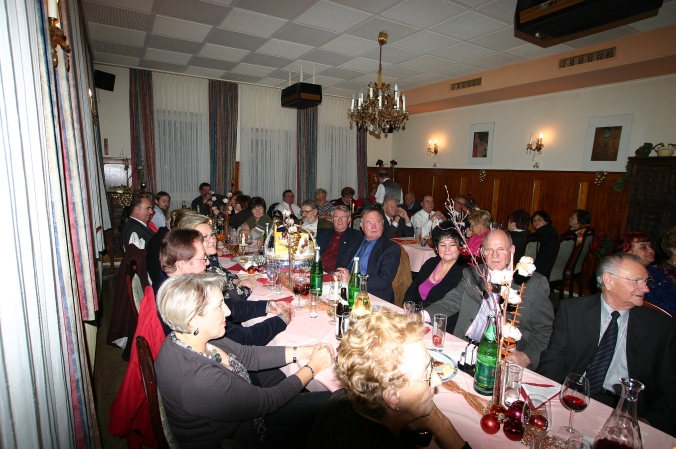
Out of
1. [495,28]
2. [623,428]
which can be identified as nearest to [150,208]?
[623,428]

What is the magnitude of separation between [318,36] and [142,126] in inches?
173

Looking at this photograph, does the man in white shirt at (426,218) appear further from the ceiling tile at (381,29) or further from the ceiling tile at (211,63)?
the ceiling tile at (211,63)

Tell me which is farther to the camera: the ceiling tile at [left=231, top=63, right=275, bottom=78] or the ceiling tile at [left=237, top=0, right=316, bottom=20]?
the ceiling tile at [left=231, top=63, right=275, bottom=78]

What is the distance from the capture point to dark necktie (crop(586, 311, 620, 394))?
6.14 feet

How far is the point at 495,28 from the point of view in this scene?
183 inches

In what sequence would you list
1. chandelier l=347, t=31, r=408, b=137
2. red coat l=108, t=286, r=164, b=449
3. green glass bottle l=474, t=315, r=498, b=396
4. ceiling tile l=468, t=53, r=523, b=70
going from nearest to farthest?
green glass bottle l=474, t=315, r=498, b=396 → red coat l=108, t=286, r=164, b=449 → chandelier l=347, t=31, r=408, b=137 → ceiling tile l=468, t=53, r=523, b=70

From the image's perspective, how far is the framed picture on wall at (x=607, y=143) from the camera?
19.1 ft

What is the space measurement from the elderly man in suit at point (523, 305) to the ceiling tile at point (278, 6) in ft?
11.6

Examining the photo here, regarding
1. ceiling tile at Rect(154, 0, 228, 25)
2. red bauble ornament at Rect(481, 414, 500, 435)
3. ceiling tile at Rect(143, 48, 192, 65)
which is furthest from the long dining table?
ceiling tile at Rect(143, 48, 192, 65)

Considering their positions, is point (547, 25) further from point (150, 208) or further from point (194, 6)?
point (150, 208)

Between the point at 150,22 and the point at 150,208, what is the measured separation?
2.59 metres

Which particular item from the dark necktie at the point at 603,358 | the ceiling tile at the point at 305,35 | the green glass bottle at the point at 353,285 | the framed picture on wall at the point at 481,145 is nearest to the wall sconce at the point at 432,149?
the framed picture on wall at the point at 481,145

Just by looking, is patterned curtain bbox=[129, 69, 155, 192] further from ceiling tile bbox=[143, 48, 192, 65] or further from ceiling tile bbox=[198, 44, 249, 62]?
ceiling tile bbox=[198, 44, 249, 62]

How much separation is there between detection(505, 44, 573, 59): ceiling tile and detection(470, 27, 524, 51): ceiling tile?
18 centimetres
